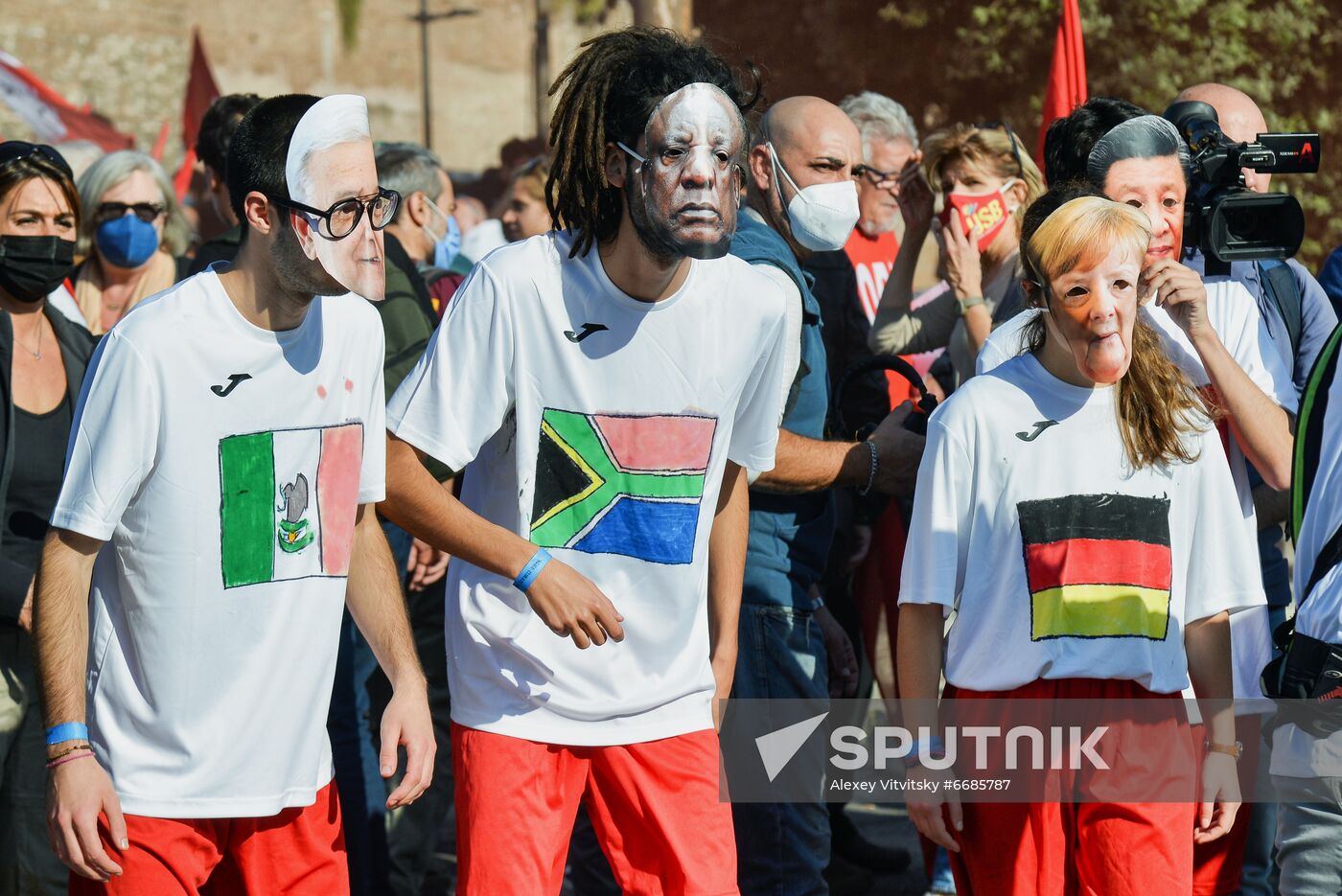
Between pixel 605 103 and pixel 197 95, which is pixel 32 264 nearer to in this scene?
pixel 605 103

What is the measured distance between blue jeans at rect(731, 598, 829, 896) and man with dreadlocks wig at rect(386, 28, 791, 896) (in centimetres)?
86

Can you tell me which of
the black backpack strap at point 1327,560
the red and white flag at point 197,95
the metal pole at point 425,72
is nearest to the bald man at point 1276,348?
the black backpack strap at point 1327,560

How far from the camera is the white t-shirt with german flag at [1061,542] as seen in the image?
321 centimetres

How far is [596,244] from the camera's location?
128 inches

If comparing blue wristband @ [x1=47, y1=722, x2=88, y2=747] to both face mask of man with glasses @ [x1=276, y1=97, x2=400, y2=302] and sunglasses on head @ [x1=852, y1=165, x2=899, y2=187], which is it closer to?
face mask of man with glasses @ [x1=276, y1=97, x2=400, y2=302]

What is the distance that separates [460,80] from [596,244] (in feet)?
103

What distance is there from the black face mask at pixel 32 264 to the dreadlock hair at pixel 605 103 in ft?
4.94

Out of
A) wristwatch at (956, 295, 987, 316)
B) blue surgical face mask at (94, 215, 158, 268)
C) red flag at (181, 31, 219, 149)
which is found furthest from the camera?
red flag at (181, 31, 219, 149)

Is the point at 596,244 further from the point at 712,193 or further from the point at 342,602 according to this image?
the point at 342,602

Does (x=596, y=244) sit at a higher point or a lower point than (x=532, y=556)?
higher

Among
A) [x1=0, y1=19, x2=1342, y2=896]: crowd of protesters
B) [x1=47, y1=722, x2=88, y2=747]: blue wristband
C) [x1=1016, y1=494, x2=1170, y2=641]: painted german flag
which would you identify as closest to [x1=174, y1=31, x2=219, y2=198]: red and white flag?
[x1=0, y1=19, x2=1342, y2=896]: crowd of protesters

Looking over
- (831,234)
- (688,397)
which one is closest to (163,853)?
(688,397)

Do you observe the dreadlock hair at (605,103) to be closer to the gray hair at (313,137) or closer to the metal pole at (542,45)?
the gray hair at (313,137)

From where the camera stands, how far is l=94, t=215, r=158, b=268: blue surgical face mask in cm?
610
